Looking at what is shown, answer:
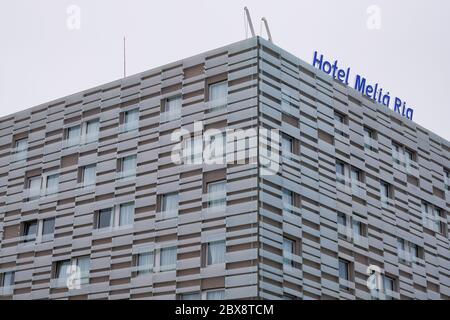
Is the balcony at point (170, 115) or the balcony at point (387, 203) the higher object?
the balcony at point (170, 115)

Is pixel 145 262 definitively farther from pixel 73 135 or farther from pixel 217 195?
pixel 73 135

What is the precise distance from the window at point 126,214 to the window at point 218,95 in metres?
8.22

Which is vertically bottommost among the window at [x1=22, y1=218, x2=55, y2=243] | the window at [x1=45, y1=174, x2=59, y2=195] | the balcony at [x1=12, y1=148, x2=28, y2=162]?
the window at [x1=22, y1=218, x2=55, y2=243]

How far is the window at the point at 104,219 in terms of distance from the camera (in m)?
58.4

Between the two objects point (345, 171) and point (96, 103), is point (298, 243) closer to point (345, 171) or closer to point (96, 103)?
point (345, 171)

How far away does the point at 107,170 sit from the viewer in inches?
2359

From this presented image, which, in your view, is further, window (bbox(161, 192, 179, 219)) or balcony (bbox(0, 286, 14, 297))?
balcony (bbox(0, 286, 14, 297))

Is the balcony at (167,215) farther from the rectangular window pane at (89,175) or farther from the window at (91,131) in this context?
the window at (91,131)

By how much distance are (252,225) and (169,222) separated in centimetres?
612

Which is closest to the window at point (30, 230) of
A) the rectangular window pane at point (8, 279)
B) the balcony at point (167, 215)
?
the rectangular window pane at point (8, 279)

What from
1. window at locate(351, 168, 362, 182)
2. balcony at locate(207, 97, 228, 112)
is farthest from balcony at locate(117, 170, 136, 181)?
window at locate(351, 168, 362, 182)

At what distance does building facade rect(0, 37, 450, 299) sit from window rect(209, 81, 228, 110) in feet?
0.29

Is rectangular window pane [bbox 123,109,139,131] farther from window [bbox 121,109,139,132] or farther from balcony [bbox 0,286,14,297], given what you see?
balcony [bbox 0,286,14,297]

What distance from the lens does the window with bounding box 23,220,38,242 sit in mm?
61781
